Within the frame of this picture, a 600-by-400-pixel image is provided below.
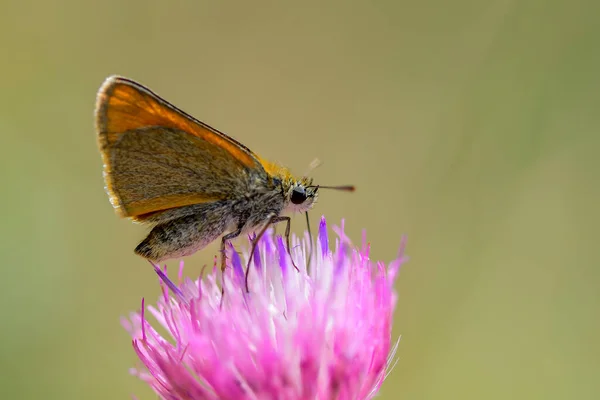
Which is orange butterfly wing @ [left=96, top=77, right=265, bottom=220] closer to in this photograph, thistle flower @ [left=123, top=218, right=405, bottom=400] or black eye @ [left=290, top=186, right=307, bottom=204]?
black eye @ [left=290, top=186, right=307, bottom=204]

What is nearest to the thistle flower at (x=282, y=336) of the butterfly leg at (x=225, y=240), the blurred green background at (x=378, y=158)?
the butterfly leg at (x=225, y=240)

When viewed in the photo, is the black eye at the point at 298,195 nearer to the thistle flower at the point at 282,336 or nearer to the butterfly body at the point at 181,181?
the butterfly body at the point at 181,181

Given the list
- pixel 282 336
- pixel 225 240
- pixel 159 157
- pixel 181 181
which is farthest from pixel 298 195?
pixel 282 336

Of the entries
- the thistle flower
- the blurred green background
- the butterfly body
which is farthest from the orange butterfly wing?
the thistle flower

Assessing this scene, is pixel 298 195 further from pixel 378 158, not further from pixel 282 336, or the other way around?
pixel 378 158

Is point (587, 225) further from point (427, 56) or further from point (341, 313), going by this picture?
point (341, 313)
